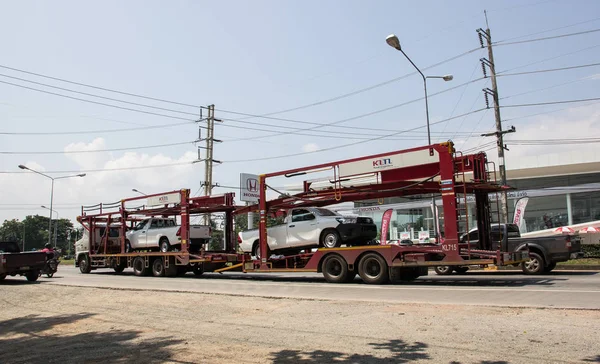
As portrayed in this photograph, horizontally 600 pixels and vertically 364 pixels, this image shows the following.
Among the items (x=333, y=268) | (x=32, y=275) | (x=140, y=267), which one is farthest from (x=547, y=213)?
(x=32, y=275)

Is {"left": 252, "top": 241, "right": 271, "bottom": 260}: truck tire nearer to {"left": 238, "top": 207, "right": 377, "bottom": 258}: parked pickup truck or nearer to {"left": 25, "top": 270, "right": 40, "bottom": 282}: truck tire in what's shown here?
{"left": 238, "top": 207, "right": 377, "bottom": 258}: parked pickup truck

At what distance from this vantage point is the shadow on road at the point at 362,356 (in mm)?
5188

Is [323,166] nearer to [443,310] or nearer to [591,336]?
[443,310]

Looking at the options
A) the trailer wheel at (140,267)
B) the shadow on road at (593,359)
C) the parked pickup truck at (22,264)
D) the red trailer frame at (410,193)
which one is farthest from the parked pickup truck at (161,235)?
the shadow on road at (593,359)

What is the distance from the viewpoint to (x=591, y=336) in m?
5.92

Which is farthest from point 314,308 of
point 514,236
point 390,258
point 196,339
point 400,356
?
point 514,236

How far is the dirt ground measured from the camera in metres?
5.41

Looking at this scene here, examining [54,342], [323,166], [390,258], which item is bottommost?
[54,342]

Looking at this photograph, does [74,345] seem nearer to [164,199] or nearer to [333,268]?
[333,268]

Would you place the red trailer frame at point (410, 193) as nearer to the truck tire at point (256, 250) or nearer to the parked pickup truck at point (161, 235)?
the truck tire at point (256, 250)

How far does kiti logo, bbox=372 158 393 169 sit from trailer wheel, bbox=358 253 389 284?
2522mm

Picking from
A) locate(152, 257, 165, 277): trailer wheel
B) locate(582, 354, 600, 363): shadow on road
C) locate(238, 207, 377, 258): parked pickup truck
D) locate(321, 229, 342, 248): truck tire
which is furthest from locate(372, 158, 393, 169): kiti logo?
locate(152, 257, 165, 277): trailer wheel

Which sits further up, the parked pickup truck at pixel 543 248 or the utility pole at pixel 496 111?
the utility pole at pixel 496 111

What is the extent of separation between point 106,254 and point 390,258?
1477 centimetres
